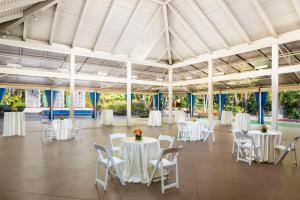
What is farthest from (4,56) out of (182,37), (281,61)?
(281,61)

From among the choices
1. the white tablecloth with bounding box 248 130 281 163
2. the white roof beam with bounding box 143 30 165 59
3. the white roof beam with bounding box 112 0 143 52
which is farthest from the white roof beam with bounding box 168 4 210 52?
the white tablecloth with bounding box 248 130 281 163

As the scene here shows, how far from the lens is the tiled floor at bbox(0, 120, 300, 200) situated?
309 cm

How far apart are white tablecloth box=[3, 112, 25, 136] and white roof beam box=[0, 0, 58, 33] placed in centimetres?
348

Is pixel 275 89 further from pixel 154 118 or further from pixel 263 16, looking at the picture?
pixel 154 118

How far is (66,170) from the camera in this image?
165 inches

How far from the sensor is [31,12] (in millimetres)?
7949

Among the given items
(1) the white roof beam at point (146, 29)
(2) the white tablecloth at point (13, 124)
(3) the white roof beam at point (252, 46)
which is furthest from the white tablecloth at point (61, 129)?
(3) the white roof beam at point (252, 46)

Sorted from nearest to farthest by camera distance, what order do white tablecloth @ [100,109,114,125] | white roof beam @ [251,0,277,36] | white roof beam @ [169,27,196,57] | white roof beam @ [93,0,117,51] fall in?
1. white roof beam @ [251,0,277,36]
2. white roof beam @ [93,0,117,51]
3. white roof beam @ [169,27,196,57]
4. white tablecloth @ [100,109,114,125]

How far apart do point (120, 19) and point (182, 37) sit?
369cm

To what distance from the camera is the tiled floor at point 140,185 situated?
3094 mm

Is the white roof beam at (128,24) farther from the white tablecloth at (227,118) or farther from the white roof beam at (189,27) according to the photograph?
the white tablecloth at (227,118)

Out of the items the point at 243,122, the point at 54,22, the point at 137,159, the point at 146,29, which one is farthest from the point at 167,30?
the point at 137,159

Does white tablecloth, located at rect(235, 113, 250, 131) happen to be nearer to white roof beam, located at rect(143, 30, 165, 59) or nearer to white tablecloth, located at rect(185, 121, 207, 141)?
white tablecloth, located at rect(185, 121, 207, 141)

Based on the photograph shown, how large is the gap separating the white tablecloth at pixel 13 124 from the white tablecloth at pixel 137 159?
6.87 m
